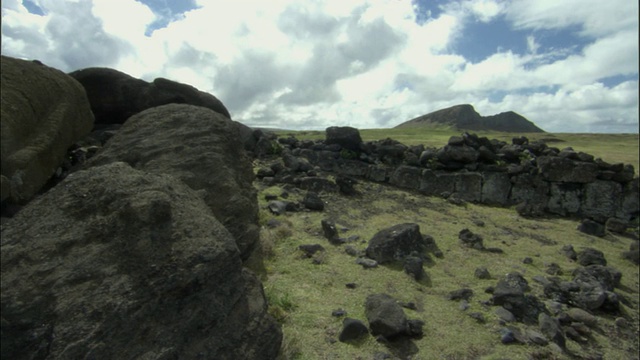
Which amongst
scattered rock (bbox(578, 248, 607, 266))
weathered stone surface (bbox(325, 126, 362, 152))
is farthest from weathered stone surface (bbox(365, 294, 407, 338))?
weathered stone surface (bbox(325, 126, 362, 152))

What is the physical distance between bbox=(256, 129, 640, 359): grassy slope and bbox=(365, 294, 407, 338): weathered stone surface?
Result: 325mm

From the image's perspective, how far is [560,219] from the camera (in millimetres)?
19250

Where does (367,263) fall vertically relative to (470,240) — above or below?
above

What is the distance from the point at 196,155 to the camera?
936 centimetres

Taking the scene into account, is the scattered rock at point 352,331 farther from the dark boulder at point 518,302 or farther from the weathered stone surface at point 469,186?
the weathered stone surface at point 469,186

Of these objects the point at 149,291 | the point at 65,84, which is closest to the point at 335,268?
the point at 149,291

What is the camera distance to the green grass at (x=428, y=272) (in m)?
7.63

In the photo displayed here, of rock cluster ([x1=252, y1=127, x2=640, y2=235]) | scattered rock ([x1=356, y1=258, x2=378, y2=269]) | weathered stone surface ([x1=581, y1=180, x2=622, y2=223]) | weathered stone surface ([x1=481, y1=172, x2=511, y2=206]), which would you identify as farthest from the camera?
weathered stone surface ([x1=481, y1=172, x2=511, y2=206])

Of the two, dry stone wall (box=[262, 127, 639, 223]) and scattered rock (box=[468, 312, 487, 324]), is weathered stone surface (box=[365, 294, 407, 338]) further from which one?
dry stone wall (box=[262, 127, 639, 223])

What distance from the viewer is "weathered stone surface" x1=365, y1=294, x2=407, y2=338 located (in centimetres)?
755

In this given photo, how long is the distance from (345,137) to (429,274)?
51.2ft

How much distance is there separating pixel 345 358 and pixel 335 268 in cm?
409

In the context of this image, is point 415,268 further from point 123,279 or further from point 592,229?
point 592,229

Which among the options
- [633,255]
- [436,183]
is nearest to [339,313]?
[633,255]
